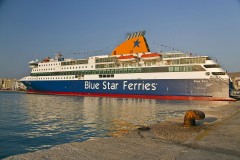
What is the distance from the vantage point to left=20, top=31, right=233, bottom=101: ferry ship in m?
41.1

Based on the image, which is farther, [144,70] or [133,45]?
[133,45]

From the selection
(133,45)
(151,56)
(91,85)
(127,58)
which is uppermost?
(133,45)

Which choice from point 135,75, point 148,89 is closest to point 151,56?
point 135,75

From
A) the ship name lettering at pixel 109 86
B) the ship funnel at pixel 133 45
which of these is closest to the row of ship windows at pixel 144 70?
the ship name lettering at pixel 109 86

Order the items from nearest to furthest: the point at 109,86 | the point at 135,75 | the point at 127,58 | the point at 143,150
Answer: the point at 143,150 < the point at 135,75 < the point at 127,58 < the point at 109,86

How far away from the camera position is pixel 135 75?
47.8 metres

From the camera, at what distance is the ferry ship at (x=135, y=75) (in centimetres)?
4106

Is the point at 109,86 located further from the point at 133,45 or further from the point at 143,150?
the point at 143,150

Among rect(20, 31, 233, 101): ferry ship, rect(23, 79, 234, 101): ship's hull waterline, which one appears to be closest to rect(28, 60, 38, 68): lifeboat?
rect(20, 31, 233, 101): ferry ship

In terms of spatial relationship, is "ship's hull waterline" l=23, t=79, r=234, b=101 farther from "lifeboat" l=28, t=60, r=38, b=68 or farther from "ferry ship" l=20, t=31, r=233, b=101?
"lifeboat" l=28, t=60, r=38, b=68

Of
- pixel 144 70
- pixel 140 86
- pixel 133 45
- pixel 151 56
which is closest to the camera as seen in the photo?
pixel 140 86

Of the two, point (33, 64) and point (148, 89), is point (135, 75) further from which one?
point (33, 64)

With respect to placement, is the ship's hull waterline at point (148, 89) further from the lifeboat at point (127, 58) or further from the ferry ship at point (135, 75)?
the lifeboat at point (127, 58)

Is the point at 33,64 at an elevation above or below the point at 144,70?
above
